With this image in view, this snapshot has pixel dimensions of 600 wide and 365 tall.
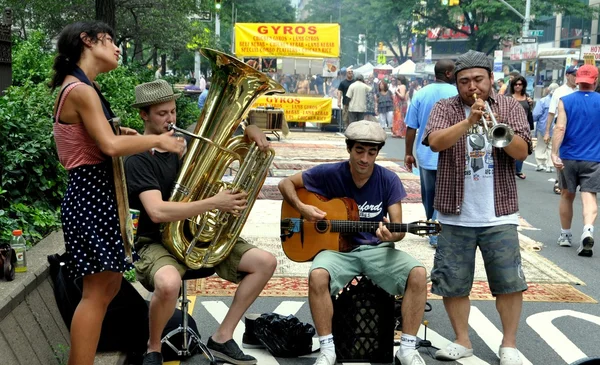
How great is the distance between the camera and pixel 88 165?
4.09 metres

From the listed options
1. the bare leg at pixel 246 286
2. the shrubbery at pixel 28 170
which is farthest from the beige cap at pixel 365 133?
the shrubbery at pixel 28 170

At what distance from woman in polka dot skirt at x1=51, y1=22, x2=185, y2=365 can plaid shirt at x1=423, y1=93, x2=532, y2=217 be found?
1.89m

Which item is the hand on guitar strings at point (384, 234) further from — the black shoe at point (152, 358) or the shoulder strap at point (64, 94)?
the shoulder strap at point (64, 94)

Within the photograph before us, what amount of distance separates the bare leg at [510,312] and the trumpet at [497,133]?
3.25 ft

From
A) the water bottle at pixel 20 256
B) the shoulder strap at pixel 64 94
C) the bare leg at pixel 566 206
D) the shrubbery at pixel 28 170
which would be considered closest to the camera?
the shoulder strap at pixel 64 94

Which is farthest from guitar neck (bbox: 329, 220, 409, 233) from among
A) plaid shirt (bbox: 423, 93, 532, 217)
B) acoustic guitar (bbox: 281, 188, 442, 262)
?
plaid shirt (bbox: 423, 93, 532, 217)

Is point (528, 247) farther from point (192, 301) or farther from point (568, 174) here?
point (192, 301)

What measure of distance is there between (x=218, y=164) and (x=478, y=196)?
163cm

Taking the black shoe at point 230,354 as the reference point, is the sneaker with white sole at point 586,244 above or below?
below

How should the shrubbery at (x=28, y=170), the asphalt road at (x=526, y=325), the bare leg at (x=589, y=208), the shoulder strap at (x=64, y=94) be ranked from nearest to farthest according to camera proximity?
the shoulder strap at (x=64, y=94)
the asphalt road at (x=526, y=325)
the shrubbery at (x=28, y=170)
the bare leg at (x=589, y=208)

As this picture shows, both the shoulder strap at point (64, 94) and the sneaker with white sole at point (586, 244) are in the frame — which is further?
the sneaker with white sole at point (586, 244)

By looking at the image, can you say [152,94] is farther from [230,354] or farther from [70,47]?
[230,354]

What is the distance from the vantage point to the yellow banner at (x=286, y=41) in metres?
25.8

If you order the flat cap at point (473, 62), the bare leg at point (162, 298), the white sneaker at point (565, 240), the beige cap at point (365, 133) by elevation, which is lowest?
the white sneaker at point (565, 240)
